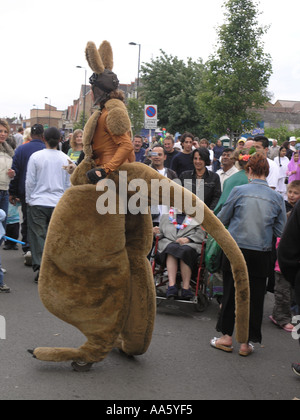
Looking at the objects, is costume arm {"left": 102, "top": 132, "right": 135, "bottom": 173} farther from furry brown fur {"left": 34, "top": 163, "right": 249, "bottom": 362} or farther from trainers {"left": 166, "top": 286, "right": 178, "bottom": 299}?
trainers {"left": 166, "top": 286, "right": 178, "bottom": 299}

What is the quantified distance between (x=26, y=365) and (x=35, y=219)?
3286mm

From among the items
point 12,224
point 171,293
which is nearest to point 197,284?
point 171,293

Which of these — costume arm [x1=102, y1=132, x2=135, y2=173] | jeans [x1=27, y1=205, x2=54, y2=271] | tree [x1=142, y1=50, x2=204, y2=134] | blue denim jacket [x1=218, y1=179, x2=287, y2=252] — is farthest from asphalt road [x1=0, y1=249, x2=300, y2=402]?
tree [x1=142, y1=50, x2=204, y2=134]

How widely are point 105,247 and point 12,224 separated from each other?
585cm

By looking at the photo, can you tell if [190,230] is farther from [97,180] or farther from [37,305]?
[97,180]

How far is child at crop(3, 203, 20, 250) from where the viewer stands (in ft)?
31.3

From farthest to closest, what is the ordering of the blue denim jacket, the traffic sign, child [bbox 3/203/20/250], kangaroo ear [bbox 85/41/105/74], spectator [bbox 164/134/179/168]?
the traffic sign
spectator [bbox 164/134/179/168]
child [bbox 3/203/20/250]
the blue denim jacket
kangaroo ear [bbox 85/41/105/74]

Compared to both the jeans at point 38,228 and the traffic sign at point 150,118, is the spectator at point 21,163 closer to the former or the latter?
the jeans at point 38,228

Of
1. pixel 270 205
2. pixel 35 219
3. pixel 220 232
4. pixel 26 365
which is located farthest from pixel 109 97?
pixel 35 219

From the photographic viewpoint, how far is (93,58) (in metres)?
4.53

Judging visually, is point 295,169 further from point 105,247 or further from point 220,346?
point 105,247

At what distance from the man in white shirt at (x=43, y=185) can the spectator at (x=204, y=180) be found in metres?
1.76

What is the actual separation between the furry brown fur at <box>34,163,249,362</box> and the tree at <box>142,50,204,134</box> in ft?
122
